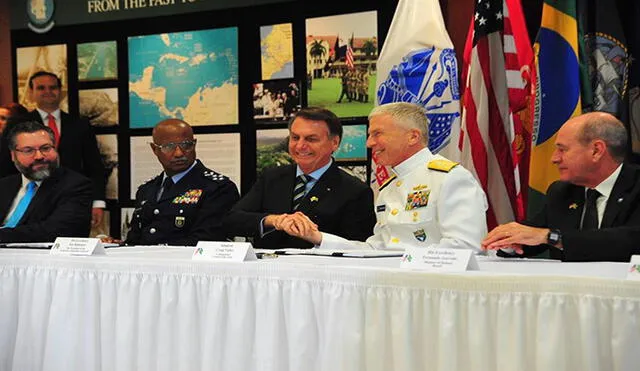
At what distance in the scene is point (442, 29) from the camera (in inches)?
172

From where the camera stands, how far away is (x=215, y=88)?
5.76 meters

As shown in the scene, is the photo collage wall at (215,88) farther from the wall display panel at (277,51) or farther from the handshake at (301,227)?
the handshake at (301,227)

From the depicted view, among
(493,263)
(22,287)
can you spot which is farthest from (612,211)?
(22,287)

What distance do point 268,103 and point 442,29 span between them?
154 cm

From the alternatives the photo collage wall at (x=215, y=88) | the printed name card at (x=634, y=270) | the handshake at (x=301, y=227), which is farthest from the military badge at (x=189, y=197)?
the printed name card at (x=634, y=270)

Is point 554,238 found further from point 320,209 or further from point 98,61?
point 98,61

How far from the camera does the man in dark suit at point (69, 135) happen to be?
231 inches

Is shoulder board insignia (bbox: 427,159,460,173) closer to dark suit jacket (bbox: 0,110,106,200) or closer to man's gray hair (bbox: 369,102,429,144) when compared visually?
man's gray hair (bbox: 369,102,429,144)

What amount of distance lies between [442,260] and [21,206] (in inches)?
104

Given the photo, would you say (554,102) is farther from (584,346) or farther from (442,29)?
(584,346)

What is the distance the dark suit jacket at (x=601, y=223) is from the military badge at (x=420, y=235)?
39 centimetres

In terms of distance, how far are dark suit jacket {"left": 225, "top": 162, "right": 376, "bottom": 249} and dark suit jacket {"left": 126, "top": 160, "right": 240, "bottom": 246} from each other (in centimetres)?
25

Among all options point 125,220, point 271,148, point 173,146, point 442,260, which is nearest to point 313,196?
point 173,146

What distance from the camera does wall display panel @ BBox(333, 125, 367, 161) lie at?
5.24 meters
